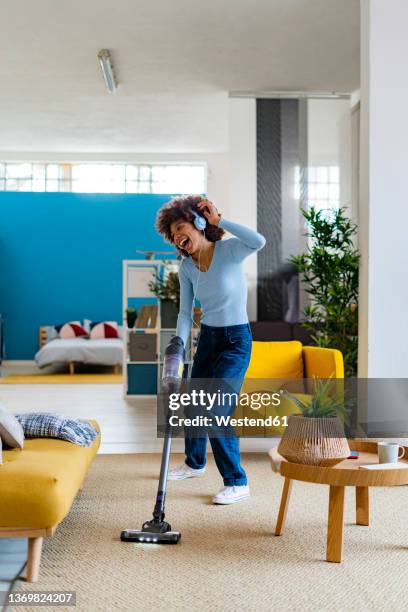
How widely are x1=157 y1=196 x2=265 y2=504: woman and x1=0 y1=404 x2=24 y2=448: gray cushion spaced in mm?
909

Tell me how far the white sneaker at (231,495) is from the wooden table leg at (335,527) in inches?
35.8

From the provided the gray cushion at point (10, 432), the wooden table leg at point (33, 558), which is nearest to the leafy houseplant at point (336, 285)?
the gray cushion at point (10, 432)

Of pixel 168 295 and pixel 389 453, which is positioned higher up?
pixel 168 295

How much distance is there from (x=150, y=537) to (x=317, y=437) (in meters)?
0.80

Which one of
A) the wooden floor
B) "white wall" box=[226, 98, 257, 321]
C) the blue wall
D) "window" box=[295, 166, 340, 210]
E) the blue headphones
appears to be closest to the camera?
the wooden floor

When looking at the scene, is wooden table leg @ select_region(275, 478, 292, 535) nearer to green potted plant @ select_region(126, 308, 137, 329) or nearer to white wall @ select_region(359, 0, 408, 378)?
white wall @ select_region(359, 0, 408, 378)

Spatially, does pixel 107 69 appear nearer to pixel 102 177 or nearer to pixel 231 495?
pixel 231 495

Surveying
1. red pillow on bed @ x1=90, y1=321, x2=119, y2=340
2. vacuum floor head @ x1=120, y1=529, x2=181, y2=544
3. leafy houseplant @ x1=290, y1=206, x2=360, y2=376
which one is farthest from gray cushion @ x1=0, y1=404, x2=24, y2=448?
red pillow on bed @ x1=90, y1=321, x2=119, y2=340

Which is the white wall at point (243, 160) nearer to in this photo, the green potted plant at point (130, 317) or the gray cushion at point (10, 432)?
the green potted plant at point (130, 317)

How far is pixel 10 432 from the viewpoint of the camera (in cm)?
322

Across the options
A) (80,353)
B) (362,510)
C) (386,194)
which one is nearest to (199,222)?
(362,510)

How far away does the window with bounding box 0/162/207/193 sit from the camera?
41.3ft

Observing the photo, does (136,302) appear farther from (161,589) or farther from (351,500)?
(161,589)

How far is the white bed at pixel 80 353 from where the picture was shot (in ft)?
36.4
